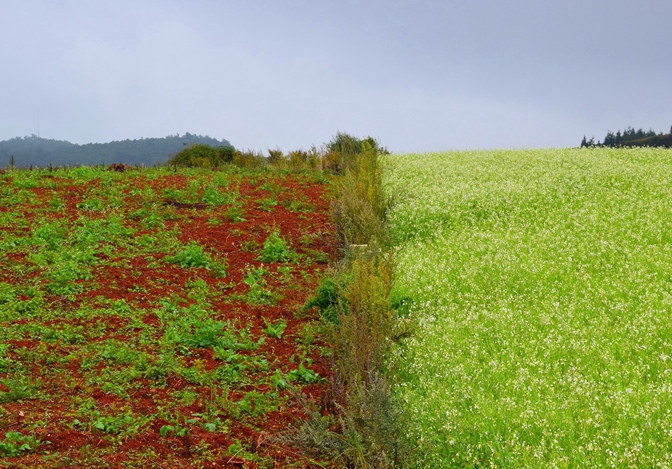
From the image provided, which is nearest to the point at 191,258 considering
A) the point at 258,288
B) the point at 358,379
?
the point at 258,288

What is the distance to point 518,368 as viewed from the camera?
8414 millimetres

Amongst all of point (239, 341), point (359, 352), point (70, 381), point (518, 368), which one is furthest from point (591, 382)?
point (70, 381)

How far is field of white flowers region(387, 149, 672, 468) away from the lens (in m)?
6.80

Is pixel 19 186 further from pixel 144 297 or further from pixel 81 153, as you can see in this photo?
pixel 81 153

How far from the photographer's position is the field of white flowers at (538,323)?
680 cm

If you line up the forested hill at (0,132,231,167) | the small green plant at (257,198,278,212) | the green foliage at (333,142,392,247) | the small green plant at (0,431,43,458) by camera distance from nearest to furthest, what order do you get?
the small green plant at (0,431,43,458), the green foliage at (333,142,392,247), the small green plant at (257,198,278,212), the forested hill at (0,132,231,167)

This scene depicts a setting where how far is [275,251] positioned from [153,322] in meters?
4.10

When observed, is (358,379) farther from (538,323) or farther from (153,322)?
(153,322)

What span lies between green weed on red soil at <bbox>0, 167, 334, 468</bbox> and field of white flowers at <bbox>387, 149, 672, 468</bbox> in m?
1.68

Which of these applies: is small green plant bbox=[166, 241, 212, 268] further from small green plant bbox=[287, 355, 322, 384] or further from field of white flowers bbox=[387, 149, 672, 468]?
small green plant bbox=[287, 355, 322, 384]

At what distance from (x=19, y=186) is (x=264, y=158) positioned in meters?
10.0

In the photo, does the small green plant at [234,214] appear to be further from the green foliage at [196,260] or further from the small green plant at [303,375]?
the small green plant at [303,375]

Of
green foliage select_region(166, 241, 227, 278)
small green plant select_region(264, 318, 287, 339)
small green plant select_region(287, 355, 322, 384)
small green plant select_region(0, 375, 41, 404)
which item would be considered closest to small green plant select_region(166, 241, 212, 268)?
green foliage select_region(166, 241, 227, 278)

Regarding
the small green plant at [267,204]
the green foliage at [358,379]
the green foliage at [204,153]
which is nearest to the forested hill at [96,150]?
the green foliage at [204,153]
